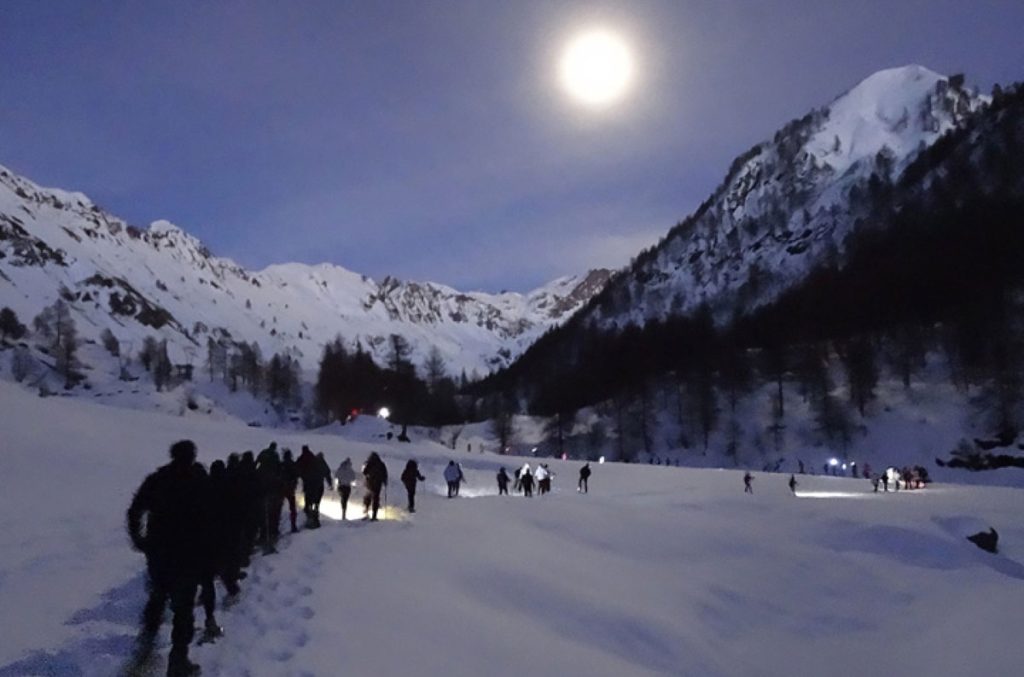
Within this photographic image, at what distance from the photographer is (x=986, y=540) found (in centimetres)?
2559

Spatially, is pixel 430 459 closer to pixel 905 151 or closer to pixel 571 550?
pixel 571 550

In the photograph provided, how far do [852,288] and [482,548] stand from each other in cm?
10279

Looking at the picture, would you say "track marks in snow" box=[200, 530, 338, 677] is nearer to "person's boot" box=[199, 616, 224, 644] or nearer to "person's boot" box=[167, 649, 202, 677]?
"person's boot" box=[199, 616, 224, 644]

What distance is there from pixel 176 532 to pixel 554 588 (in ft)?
26.2

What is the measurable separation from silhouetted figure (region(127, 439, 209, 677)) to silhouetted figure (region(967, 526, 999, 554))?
26.6 metres

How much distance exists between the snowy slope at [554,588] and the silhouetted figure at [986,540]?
42cm

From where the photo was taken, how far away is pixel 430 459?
1823 inches

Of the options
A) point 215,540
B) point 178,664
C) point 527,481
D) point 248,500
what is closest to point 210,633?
point 178,664

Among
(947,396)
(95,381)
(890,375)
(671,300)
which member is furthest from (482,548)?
(671,300)

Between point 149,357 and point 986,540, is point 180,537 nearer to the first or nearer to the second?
point 986,540

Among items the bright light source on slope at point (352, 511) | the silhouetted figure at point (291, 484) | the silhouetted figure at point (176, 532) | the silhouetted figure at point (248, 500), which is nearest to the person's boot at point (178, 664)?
the silhouetted figure at point (176, 532)

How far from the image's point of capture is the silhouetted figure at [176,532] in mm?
7184

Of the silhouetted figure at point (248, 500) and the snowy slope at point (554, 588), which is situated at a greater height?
the silhouetted figure at point (248, 500)

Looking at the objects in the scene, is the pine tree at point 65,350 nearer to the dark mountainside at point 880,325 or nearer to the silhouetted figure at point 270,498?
the dark mountainside at point 880,325
